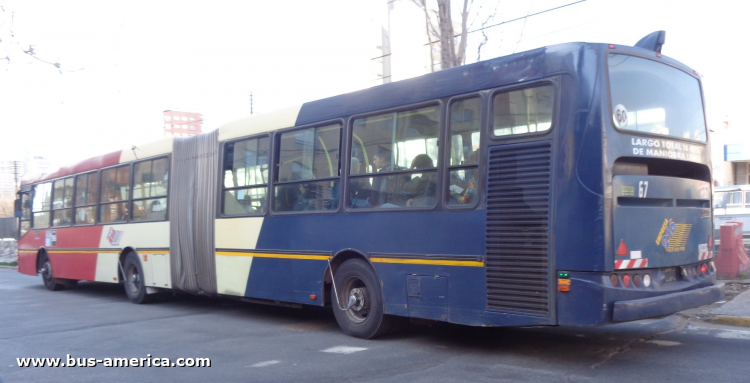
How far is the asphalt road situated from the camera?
6.02m

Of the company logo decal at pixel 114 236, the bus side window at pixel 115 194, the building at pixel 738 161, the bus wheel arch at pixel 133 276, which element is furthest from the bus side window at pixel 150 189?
the building at pixel 738 161

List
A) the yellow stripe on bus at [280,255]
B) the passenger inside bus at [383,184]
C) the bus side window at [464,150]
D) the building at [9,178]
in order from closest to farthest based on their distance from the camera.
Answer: the bus side window at [464,150] → the passenger inside bus at [383,184] → the yellow stripe on bus at [280,255] → the building at [9,178]

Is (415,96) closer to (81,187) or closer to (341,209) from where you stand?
(341,209)

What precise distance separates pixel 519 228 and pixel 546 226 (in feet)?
0.96

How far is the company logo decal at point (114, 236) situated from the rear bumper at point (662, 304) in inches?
403

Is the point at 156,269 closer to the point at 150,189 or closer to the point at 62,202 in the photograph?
the point at 150,189

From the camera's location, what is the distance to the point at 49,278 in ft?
Result: 51.9

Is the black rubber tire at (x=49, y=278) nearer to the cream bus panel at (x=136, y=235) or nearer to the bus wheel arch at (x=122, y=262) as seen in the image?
the cream bus panel at (x=136, y=235)

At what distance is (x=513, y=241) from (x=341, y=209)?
2.65 m

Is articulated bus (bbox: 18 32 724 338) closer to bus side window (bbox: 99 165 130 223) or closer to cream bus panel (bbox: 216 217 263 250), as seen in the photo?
cream bus panel (bbox: 216 217 263 250)

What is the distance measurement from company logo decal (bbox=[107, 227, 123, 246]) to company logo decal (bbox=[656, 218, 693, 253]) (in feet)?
33.8

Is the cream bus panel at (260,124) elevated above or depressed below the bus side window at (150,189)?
above

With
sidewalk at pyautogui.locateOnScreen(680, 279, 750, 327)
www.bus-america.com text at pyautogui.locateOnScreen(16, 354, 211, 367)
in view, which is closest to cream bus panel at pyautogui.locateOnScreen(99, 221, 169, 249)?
www.bus-america.com text at pyautogui.locateOnScreen(16, 354, 211, 367)

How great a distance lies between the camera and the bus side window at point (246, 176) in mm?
9617
